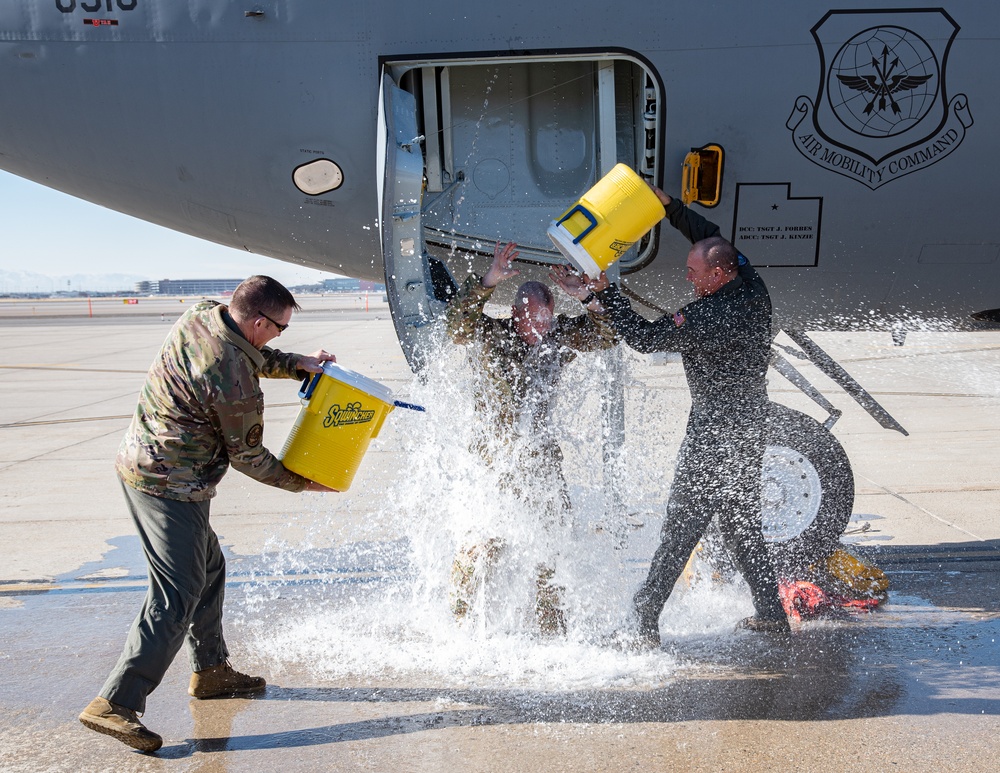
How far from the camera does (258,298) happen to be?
127 inches

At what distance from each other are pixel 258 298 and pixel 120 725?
5.06 feet

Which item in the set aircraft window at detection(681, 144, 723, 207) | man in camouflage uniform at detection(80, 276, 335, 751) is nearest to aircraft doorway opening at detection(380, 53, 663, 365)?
aircraft window at detection(681, 144, 723, 207)

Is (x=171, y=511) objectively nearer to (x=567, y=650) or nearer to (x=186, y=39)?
(x=567, y=650)

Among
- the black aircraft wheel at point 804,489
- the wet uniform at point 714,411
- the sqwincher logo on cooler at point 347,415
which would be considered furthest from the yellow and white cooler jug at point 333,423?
the black aircraft wheel at point 804,489

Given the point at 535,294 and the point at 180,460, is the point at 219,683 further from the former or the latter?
the point at 535,294

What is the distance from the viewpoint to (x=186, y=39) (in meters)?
4.29

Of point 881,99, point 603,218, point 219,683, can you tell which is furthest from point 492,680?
point 881,99

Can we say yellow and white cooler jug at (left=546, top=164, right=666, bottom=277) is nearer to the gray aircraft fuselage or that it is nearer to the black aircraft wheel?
the gray aircraft fuselage

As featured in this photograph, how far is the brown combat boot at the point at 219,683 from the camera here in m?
3.47

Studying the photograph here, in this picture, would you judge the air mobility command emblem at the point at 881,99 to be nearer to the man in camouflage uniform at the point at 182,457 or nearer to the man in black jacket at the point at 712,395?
the man in black jacket at the point at 712,395

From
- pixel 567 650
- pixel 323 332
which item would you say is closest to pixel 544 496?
pixel 567 650

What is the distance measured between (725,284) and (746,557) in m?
1.22

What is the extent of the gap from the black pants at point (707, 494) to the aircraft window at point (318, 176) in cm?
211

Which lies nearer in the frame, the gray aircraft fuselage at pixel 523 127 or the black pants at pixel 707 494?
the black pants at pixel 707 494
